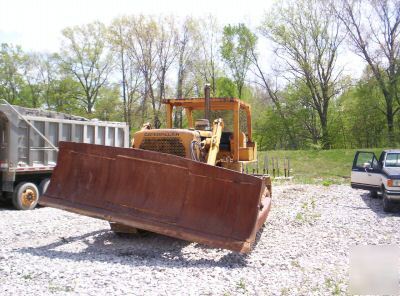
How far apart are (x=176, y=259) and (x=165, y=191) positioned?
96 cm

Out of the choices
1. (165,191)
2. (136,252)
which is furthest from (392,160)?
(136,252)

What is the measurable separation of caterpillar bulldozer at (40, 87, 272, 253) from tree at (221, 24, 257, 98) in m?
36.3

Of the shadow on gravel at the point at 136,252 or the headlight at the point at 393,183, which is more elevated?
the headlight at the point at 393,183

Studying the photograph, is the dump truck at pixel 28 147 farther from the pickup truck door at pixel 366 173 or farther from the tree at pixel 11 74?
the tree at pixel 11 74

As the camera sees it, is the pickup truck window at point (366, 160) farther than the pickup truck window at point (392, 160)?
Yes

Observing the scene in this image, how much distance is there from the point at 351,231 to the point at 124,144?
981 cm

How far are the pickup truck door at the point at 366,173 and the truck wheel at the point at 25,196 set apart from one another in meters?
8.92

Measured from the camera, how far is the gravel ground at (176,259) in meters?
4.95

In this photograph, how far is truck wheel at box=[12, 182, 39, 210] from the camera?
12.2 m

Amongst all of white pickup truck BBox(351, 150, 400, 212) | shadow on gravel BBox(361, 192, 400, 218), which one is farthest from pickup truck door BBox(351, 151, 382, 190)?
shadow on gravel BBox(361, 192, 400, 218)

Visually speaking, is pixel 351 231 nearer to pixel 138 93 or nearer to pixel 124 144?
pixel 124 144

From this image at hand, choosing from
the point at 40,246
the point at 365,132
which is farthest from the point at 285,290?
the point at 365,132

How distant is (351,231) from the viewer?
847 centimetres

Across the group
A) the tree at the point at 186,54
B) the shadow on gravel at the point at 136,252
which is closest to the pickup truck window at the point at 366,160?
the shadow on gravel at the point at 136,252
